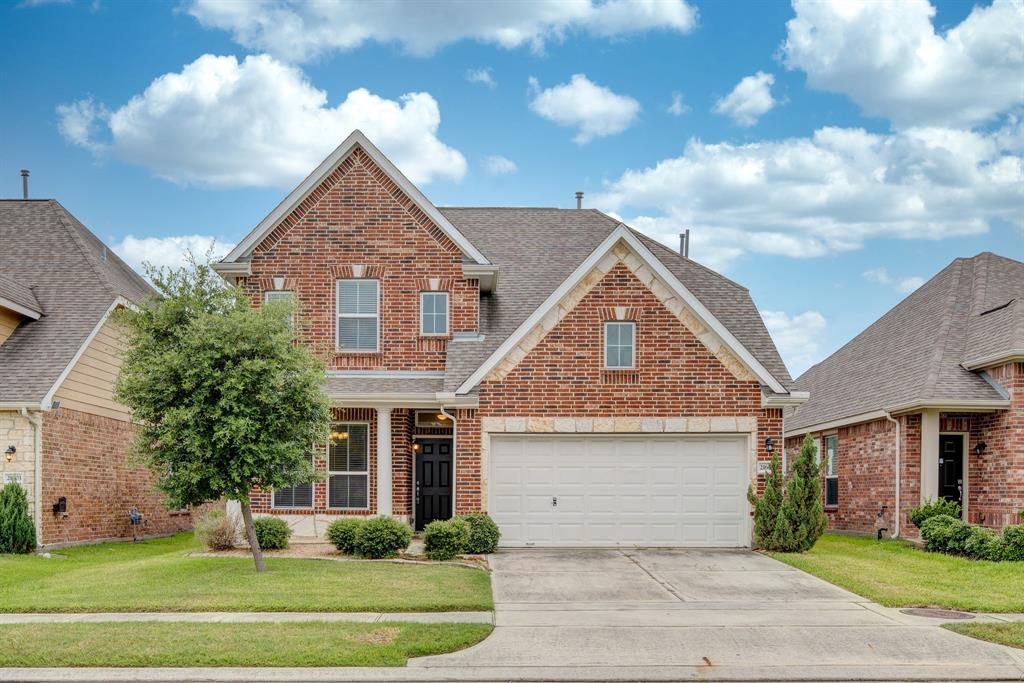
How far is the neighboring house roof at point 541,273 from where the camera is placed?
71.6ft

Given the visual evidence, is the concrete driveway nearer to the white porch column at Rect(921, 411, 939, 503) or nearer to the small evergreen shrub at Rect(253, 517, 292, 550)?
the small evergreen shrub at Rect(253, 517, 292, 550)

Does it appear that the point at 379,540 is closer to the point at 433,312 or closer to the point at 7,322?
the point at 433,312

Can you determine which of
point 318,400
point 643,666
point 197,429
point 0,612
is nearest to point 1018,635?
point 643,666

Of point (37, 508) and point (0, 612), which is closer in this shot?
point (0, 612)

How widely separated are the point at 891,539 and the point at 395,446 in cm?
1117

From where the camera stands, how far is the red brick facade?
21109 millimetres

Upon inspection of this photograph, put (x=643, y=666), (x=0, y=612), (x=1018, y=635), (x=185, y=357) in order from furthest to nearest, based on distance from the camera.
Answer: (x=185, y=357), (x=0, y=612), (x=1018, y=635), (x=643, y=666)

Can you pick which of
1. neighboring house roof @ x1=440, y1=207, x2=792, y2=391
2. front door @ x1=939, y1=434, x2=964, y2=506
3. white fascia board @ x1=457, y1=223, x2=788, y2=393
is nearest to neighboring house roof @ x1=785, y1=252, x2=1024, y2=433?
front door @ x1=939, y1=434, x2=964, y2=506

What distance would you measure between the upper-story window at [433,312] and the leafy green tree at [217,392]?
19.6 feet

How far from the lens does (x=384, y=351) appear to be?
867 inches

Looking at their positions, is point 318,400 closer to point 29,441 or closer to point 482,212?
point 29,441

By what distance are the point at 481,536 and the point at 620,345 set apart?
475 centimetres

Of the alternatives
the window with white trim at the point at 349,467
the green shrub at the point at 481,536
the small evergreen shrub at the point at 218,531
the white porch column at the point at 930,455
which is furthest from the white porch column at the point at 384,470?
the white porch column at the point at 930,455

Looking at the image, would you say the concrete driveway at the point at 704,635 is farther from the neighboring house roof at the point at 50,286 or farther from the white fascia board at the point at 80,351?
the neighboring house roof at the point at 50,286
